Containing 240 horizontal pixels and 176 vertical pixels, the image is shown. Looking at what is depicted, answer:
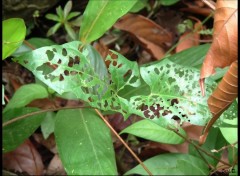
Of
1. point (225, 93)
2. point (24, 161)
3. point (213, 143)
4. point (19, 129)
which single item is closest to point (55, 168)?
point (24, 161)

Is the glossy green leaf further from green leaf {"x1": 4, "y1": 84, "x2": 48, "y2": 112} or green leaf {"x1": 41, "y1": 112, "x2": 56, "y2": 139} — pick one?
green leaf {"x1": 41, "y1": 112, "x2": 56, "y2": 139}

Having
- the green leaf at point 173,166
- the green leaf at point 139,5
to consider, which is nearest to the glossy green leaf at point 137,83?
the green leaf at point 173,166

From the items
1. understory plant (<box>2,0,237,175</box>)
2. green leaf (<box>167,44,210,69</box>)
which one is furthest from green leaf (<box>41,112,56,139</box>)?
green leaf (<box>167,44,210,69</box>)

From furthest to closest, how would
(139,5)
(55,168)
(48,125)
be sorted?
1. (139,5)
2. (55,168)
3. (48,125)

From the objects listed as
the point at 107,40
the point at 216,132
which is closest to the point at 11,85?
the point at 107,40

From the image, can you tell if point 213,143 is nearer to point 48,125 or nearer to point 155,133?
point 155,133

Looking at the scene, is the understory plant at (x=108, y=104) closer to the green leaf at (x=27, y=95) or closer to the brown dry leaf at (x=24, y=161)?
the green leaf at (x=27, y=95)

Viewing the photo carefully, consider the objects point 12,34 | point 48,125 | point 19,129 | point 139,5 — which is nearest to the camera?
point 12,34
